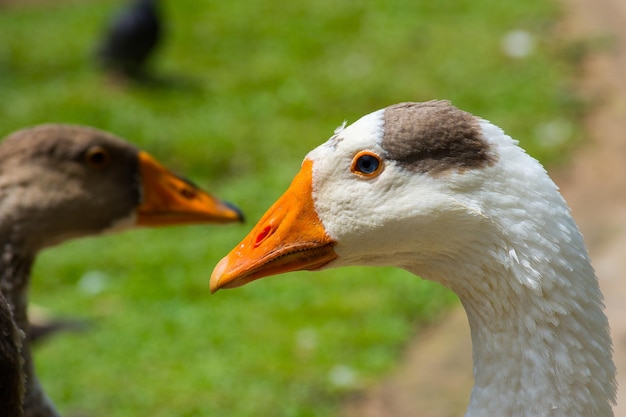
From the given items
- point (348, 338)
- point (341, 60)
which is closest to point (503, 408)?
point (348, 338)

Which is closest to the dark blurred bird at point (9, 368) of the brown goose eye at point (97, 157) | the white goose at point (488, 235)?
the white goose at point (488, 235)

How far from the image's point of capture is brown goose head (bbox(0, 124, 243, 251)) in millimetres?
2971

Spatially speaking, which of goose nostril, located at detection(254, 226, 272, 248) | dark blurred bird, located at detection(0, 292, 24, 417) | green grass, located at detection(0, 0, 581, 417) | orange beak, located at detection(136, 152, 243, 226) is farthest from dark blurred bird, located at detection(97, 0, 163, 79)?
dark blurred bird, located at detection(0, 292, 24, 417)

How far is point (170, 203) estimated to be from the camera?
325cm

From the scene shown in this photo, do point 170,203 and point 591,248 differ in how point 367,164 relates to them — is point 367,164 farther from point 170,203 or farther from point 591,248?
point 591,248

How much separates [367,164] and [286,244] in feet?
0.92

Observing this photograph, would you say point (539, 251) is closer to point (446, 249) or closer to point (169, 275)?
point (446, 249)

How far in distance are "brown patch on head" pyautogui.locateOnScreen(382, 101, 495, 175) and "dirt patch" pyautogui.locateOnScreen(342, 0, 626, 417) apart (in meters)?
2.36

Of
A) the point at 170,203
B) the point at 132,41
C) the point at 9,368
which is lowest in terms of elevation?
the point at 132,41

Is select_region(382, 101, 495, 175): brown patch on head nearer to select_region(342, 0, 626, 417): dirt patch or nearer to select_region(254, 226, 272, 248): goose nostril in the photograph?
select_region(254, 226, 272, 248): goose nostril

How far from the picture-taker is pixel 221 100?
8695 mm

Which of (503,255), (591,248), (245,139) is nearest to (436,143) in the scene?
(503,255)

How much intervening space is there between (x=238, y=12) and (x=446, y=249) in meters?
8.90

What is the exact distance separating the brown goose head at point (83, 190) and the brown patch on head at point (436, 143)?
1369mm
